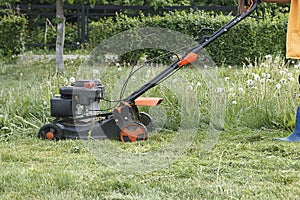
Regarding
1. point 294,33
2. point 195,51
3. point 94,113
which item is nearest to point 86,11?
point 94,113

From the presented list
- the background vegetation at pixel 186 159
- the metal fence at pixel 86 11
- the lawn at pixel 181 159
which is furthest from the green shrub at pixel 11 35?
the lawn at pixel 181 159

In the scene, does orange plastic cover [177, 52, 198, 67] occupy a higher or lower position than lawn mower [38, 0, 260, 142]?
higher

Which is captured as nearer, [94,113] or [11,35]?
[94,113]

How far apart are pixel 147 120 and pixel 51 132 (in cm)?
84

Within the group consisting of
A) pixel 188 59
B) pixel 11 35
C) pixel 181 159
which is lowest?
pixel 181 159

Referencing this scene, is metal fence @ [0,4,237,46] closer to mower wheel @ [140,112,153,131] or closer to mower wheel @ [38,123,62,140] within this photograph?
mower wheel @ [140,112,153,131]

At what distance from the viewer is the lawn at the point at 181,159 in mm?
3418

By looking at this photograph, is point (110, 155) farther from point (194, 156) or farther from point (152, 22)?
point (152, 22)

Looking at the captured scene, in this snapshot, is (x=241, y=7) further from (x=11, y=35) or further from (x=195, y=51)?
(x=11, y=35)

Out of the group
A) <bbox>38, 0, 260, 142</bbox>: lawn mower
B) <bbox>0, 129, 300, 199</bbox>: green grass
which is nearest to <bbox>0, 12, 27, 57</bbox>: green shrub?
<bbox>38, 0, 260, 142</bbox>: lawn mower

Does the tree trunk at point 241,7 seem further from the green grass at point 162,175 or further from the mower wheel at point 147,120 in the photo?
the mower wheel at point 147,120

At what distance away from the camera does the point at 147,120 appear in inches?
205

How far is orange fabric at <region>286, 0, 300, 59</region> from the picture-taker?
14.9 ft

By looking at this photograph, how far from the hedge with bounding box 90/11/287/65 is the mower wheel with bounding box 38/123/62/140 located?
6.54 m
